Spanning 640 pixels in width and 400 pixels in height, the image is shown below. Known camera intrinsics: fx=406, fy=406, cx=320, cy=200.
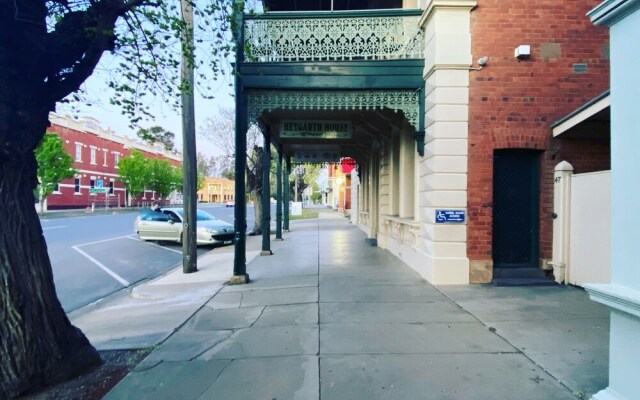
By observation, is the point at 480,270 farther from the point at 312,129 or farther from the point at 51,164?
the point at 51,164

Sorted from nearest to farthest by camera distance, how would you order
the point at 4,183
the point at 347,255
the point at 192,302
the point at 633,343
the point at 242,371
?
the point at 633,343
the point at 4,183
the point at 242,371
the point at 192,302
the point at 347,255

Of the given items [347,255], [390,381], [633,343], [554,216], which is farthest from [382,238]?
[633,343]

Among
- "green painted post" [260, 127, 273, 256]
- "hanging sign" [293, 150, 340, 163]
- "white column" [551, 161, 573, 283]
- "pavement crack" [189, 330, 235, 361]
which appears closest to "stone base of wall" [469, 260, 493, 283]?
"white column" [551, 161, 573, 283]

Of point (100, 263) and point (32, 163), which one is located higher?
point (32, 163)

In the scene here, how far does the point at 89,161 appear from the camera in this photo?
4694cm

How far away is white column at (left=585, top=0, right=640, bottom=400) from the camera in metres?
2.71

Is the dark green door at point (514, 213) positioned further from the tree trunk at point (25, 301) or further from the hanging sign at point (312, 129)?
the tree trunk at point (25, 301)

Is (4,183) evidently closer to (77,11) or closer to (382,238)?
(77,11)

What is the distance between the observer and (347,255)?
11.1 m

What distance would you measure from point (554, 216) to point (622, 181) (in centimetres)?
477

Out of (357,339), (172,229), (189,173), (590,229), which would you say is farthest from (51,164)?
(590,229)

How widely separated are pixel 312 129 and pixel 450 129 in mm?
4040

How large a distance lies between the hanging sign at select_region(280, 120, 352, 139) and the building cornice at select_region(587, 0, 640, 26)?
7414 millimetres

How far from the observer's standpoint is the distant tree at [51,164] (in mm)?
33969
